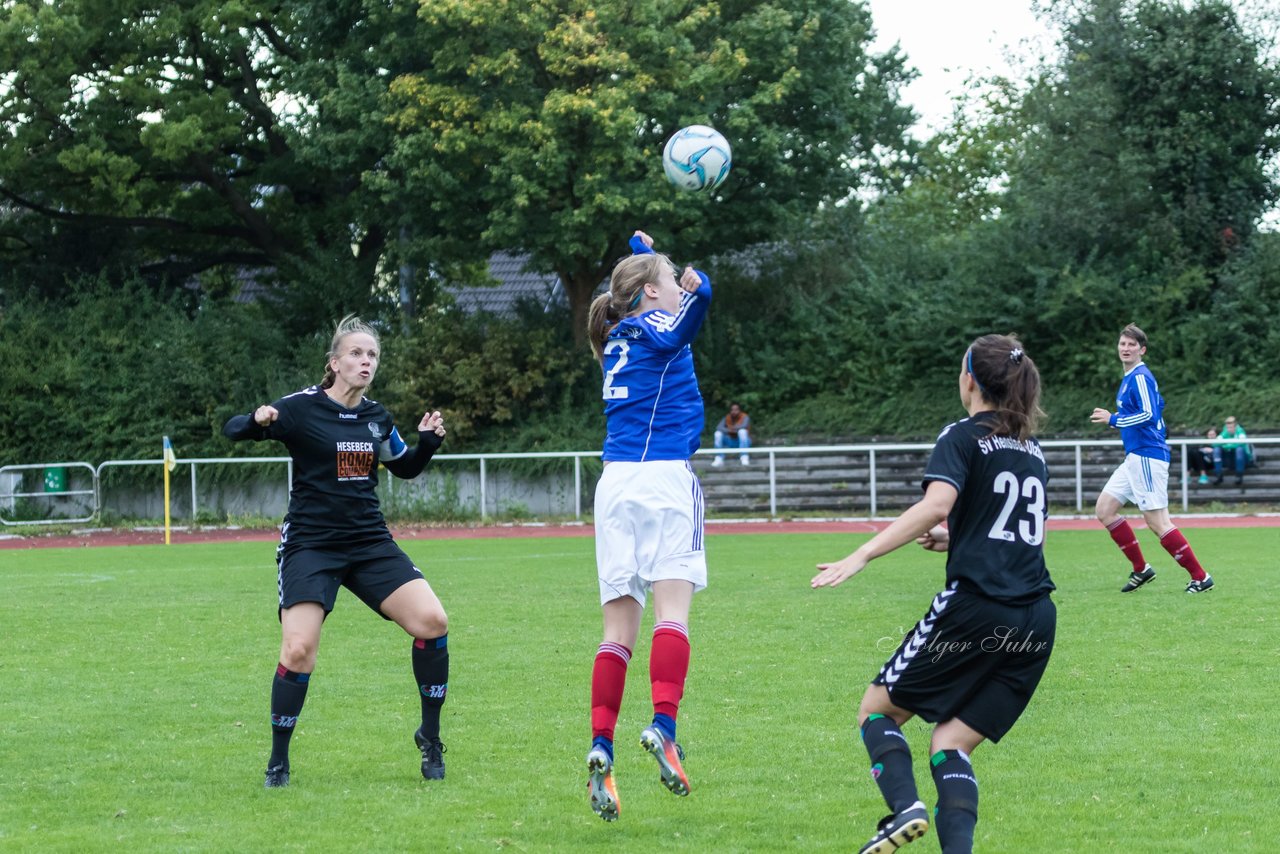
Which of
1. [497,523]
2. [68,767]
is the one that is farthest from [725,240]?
[68,767]

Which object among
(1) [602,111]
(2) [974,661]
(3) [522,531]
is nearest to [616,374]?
(2) [974,661]

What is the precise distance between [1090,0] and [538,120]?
11.8m

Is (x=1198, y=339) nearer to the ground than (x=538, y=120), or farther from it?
nearer to the ground

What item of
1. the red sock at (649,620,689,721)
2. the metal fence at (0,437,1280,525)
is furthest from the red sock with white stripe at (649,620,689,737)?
the metal fence at (0,437,1280,525)

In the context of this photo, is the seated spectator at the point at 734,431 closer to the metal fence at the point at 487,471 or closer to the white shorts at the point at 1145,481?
the metal fence at the point at 487,471

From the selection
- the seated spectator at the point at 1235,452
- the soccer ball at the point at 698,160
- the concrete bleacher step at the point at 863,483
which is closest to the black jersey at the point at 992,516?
the soccer ball at the point at 698,160

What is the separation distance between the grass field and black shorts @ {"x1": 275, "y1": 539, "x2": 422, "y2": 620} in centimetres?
77

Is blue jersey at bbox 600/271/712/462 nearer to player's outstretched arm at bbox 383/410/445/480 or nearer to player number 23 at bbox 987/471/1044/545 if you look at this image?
player's outstretched arm at bbox 383/410/445/480

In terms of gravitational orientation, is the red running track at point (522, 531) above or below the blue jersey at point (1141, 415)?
below

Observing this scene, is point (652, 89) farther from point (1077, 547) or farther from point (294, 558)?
point (294, 558)

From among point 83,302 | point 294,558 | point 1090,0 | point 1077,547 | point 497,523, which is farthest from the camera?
point 83,302

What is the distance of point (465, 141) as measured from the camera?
1091 inches

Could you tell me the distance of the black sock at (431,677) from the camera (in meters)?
6.48

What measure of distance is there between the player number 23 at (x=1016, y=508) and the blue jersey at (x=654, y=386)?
1549 millimetres
